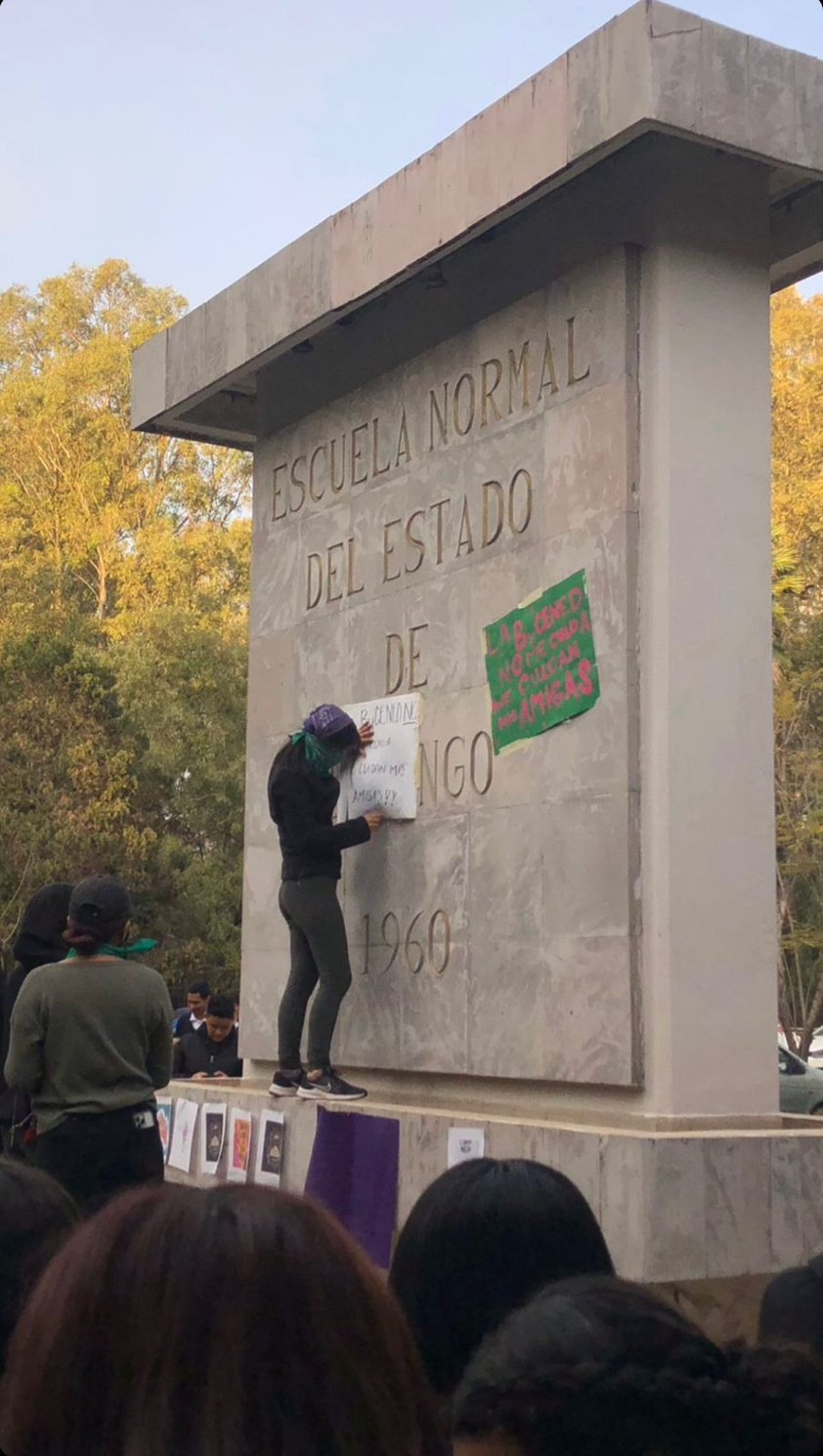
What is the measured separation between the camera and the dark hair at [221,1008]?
12609 millimetres

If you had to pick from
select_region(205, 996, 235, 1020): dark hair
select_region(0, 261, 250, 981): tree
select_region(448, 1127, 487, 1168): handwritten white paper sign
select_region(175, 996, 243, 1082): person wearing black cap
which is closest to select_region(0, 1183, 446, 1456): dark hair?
select_region(448, 1127, 487, 1168): handwritten white paper sign

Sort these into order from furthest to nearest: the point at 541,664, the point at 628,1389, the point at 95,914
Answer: the point at 541,664
the point at 95,914
the point at 628,1389

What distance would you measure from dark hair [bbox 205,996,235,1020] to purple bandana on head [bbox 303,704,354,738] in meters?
4.45

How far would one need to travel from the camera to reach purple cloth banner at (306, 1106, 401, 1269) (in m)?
7.48

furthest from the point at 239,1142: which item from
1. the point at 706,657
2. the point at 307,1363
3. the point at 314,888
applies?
the point at 307,1363

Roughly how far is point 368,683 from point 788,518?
74.9 ft

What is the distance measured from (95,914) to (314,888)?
2.39m

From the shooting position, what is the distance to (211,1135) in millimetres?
9062

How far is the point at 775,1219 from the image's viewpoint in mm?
6301

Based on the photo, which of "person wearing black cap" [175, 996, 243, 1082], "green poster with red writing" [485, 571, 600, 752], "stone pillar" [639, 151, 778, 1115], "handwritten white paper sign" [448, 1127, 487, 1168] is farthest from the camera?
"person wearing black cap" [175, 996, 243, 1082]

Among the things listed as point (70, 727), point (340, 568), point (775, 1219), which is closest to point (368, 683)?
point (340, 568)

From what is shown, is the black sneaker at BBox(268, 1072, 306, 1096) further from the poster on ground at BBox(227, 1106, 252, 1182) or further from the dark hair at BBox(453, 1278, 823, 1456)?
the dark hair at BBox(453, 1278, 823, 1456)

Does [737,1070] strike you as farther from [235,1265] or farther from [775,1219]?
[235,1265]

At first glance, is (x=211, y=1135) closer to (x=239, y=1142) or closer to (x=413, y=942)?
(x=239, y=1142)
